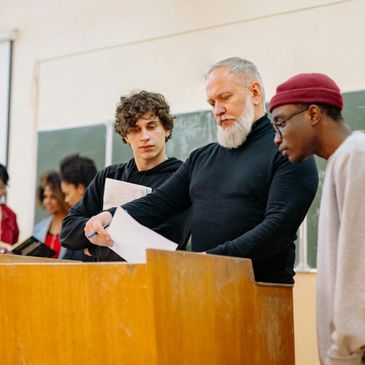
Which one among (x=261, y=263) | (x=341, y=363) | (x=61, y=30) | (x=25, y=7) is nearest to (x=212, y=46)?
(x=61, y=30)

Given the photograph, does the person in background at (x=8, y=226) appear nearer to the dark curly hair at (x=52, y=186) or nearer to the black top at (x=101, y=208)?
the dark curly hair at (x=52, y=186)

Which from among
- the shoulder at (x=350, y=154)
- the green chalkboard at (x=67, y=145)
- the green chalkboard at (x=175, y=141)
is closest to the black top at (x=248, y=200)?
the shoulder at (x=350, y=154)

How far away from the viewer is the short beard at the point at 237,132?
2.33 metres

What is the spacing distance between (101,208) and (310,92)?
4.19 ft

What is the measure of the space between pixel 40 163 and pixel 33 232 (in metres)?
0.59

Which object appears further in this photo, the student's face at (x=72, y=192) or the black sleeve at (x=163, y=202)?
the student's face at (x=72, y=192)

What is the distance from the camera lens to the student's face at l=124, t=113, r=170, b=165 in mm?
2783

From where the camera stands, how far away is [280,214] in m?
2.06

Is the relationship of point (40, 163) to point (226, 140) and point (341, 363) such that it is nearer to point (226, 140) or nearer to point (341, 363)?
point (226, 140)

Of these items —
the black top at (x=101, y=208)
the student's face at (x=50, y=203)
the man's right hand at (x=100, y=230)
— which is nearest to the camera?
the man's right hand at (x=100, y=230)

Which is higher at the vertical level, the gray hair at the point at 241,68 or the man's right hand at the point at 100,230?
the gray hair at the point at 241,68

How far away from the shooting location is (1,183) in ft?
15.8

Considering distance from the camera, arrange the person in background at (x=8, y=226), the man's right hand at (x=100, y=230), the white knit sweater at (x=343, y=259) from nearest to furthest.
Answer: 1. the white knit sweater at (x=343, y=259)
2. the man's right hand at (x=100, y=230)
3. the person in background at (x=8, y=226)

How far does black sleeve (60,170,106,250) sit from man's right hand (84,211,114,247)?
273 mm
